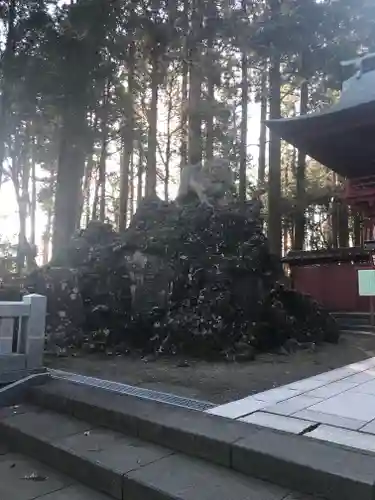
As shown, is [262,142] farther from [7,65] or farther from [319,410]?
[319,410]

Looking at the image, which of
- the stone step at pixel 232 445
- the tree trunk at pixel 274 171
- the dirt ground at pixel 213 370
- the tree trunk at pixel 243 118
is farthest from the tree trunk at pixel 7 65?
the stone step at pixel 232 445

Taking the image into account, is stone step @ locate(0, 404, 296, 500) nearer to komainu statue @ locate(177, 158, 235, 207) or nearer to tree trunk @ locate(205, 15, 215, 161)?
komainu statue @ locate(177, 158, 235, 207)

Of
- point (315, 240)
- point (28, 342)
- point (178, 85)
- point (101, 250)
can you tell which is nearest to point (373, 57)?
point (101, 250)

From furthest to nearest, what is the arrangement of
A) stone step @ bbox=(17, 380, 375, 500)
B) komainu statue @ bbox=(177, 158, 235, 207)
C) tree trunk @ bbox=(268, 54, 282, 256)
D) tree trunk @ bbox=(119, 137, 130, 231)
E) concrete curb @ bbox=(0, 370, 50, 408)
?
1. tree trunk @ bbox=(119, 137, 130, 231)
2. tree trunk @ bbox=(268, 54, 282, 256)
3. komainu statue @ bbox=(177, 158, 235, 207)
4. concrete curb @ bbox=(0, 370, 50, 408)
5. stone step @ bbox=(17, 380, 375, 500)

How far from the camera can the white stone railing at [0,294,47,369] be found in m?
4.54

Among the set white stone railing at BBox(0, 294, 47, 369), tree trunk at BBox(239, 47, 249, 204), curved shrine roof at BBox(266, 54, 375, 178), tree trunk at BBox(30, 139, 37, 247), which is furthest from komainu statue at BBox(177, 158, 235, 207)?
tree trunk at BBox(30, 139, 37, 247)

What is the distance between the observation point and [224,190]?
8.67 m

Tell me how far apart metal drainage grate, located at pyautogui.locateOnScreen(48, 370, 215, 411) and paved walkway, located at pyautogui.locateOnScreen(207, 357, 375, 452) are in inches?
7.5

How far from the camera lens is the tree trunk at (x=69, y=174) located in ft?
34.8

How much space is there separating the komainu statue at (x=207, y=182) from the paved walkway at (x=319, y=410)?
461 cm

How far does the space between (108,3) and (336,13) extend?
5.73 metres

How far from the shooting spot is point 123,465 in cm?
267

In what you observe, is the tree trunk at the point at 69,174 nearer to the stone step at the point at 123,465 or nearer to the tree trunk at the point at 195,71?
the tree trunk at the point at 195,71

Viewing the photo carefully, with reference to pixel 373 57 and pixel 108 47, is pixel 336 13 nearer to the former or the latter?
pixel 373 57
